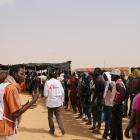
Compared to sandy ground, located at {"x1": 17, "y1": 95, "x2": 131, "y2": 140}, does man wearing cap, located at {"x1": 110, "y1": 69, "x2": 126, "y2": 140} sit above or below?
above

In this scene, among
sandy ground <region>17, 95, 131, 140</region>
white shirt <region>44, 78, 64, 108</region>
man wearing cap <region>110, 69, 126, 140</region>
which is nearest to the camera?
man wearing cap <region>110, 69, 126, 140</region>

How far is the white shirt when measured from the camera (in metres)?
13.6

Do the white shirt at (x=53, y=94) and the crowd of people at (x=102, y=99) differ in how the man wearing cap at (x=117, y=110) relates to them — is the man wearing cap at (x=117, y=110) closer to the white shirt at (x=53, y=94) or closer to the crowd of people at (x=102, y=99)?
the crowd of people at (x=102, y=99)

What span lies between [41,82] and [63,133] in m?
18.6

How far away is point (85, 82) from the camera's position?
17109mm

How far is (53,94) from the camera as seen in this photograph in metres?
13.6

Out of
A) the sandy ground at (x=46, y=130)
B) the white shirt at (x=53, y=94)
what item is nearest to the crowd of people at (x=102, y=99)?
the white shirt at (x=53, y=94)

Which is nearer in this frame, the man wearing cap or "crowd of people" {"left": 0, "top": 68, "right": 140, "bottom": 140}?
"crowd of people" {"left": 0, "top": 68, "right": 140, "bottom": 140}

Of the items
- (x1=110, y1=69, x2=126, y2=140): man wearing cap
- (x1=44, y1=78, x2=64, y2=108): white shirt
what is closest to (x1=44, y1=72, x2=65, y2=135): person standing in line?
(x1=44, y1=78, x2=64, y2=108): white shirt

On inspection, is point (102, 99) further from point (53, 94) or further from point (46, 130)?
point (46, 130)

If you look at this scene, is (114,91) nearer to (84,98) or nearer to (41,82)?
(84,98)

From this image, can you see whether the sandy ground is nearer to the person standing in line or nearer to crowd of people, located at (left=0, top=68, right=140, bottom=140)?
crowd of people, located at (left=0, top=68, right=140, bottom=140)

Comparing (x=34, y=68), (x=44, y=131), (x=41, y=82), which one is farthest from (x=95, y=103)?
(x=34, y=68)

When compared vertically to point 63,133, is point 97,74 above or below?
above
